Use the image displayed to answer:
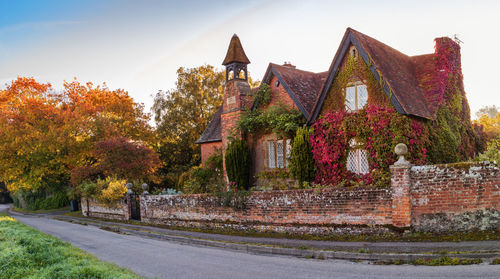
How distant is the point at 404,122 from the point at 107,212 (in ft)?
61.6

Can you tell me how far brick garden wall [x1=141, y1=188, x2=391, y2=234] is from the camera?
488 inches

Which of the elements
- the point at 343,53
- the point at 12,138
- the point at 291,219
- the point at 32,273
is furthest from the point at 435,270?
the point at 12,138

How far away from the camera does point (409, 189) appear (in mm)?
11570

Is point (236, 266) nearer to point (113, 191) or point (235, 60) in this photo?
point (235, 60)

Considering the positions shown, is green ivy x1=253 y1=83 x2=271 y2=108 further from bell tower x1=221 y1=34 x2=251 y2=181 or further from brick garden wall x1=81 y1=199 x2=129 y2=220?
brick garden wall x1=81 y1=199 x2=129 y2=220

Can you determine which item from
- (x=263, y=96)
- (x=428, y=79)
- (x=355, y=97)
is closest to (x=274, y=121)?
(x=263, y=96)

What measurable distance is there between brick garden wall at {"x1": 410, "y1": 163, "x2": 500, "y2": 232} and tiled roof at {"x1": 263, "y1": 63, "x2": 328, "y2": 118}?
27.5ft

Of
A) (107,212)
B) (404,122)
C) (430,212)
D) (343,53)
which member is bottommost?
(107,212)

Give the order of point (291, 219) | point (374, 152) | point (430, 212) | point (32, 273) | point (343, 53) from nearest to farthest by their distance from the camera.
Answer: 1. point (32, 273)
2. point (430, 212)
3. point (291, 219)
4. point (374, 152)
5. point (343, 53)

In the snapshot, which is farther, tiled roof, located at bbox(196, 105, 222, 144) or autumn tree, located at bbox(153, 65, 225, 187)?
autumn tree, located at bbox(153, 65, 225, 187)

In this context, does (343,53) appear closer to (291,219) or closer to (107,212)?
(291,219)

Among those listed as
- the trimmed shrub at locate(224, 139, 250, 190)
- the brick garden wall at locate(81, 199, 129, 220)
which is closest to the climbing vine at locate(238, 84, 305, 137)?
the trimmed shrub at locate(224, 139, 250, 190)

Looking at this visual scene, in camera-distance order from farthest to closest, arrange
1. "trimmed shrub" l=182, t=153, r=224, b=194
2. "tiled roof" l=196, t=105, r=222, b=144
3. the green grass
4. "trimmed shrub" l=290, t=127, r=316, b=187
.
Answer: "tiled roof" l=196, t=105, r=222, b=144 → "trimmed shrub" l=182, t=153, r=224, b=194 → "trimmed shrub" l=290, t=127, r=316, b=187 → the green grass

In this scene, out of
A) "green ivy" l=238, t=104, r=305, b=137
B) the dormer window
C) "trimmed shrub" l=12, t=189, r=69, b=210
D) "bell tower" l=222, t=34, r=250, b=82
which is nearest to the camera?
the dormer window
